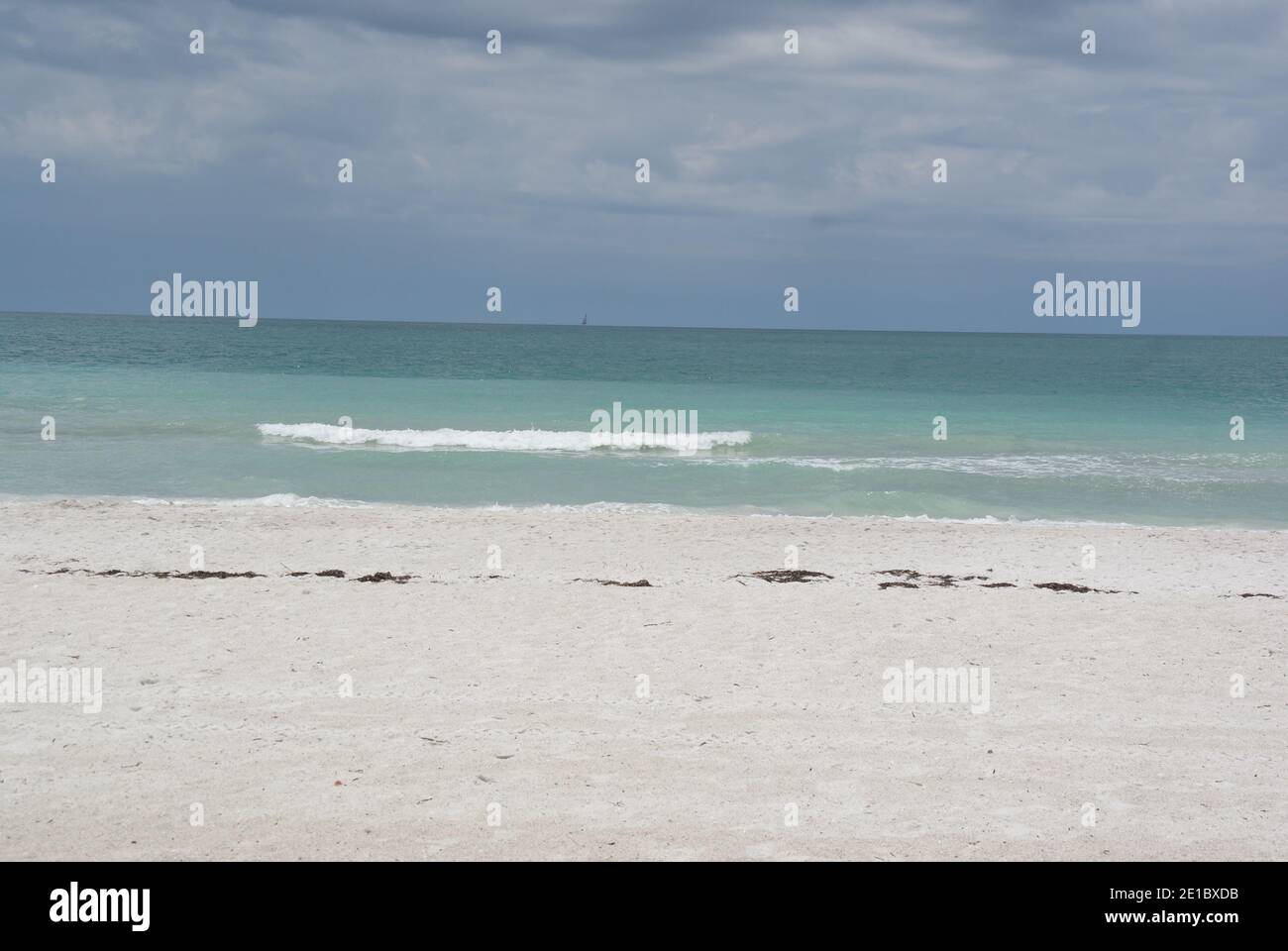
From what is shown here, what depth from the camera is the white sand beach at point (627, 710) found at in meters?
4.68

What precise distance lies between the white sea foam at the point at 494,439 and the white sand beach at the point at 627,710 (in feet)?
37.2

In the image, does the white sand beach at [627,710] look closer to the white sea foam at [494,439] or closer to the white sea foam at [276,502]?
the white sea foam at [276,502]

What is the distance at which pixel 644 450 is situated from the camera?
2278 centimetres

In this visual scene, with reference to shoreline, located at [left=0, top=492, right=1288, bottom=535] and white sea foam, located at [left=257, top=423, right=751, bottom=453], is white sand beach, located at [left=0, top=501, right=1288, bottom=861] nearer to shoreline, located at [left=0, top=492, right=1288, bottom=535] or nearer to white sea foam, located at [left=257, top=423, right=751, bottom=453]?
shoreline, located at [left=0, top=492, right=1288, bottom=535]

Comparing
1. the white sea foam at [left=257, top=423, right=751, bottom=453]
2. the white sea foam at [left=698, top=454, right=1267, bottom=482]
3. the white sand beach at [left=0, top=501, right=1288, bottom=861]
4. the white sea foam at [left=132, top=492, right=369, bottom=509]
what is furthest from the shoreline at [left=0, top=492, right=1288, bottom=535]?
the white sea foam at [left=257, top=423, right=751, bottom=453]

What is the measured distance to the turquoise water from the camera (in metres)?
16.9

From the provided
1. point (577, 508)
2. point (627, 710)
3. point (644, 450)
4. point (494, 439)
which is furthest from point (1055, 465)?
point (627, 710)

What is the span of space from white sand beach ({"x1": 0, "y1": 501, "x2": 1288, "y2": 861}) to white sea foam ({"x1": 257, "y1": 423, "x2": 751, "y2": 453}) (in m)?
11.4

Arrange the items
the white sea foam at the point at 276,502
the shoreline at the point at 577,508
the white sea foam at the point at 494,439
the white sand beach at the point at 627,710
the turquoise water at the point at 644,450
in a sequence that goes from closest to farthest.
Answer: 1. the white sand beach at the point at 627,710
2. the shoreline at the point at 577,508
3. the white sea foam at the point at 276,502
4. the turquoise water at the point at 644,450
5. the white sea foam at the point at 494,439

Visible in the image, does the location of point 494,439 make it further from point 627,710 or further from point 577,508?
point 627,710

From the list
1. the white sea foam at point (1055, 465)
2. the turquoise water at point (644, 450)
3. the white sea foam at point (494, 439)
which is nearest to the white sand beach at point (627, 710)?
the turquoise water at point (644, 450)

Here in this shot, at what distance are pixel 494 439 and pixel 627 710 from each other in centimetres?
1828
